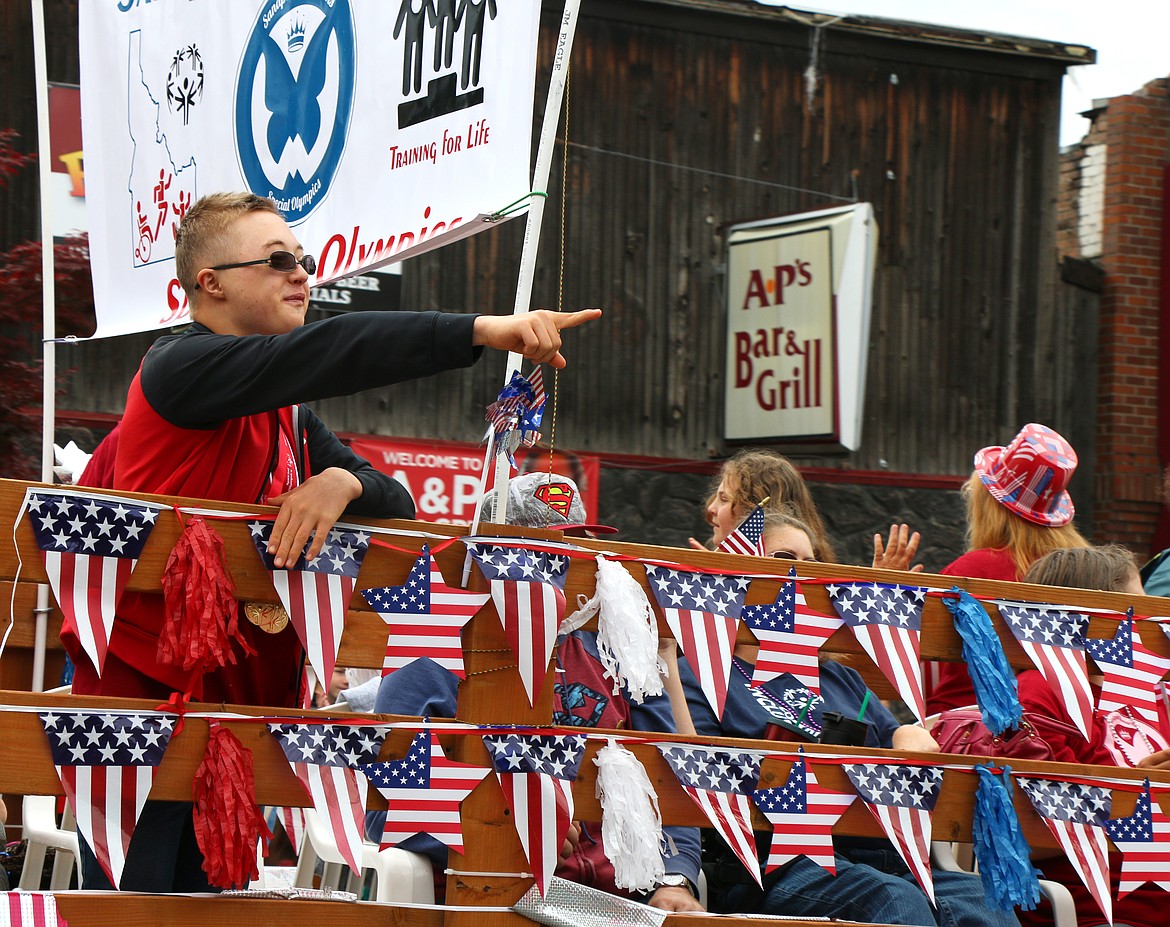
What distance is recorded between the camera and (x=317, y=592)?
9.27 ft

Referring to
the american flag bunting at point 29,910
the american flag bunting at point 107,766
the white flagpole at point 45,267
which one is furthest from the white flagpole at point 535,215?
the white flagpole at point 45,267

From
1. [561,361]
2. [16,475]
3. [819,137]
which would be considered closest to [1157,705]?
[561,361]

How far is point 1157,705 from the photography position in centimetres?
343

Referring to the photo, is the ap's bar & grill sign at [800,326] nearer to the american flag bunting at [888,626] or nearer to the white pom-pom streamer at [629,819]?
the american flag bunting at [888,626]

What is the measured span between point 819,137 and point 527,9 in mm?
10459

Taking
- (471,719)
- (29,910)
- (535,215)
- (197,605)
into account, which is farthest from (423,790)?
(535,215)

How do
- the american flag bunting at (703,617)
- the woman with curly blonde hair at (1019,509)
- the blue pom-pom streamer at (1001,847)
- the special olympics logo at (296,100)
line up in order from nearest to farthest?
the american flag bunting at (703,617) < the blue pom-pom streamer at (1001,847) < the special olympics logo at (296,100) < the woman with curly blonde hair at (1019,509)

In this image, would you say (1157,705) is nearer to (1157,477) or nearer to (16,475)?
(16,475)

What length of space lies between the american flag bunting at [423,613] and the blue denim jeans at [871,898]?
1.19 metres

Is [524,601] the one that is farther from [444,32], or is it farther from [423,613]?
[444,32]

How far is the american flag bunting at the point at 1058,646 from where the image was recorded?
333 centimetres

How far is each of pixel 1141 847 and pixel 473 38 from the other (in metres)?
2.44

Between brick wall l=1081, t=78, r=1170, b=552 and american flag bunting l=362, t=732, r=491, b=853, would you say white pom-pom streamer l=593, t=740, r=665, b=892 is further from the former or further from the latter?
brick wall l=1081, t=78, r=1170, b=552

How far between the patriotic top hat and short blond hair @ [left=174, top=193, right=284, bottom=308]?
2595mm
